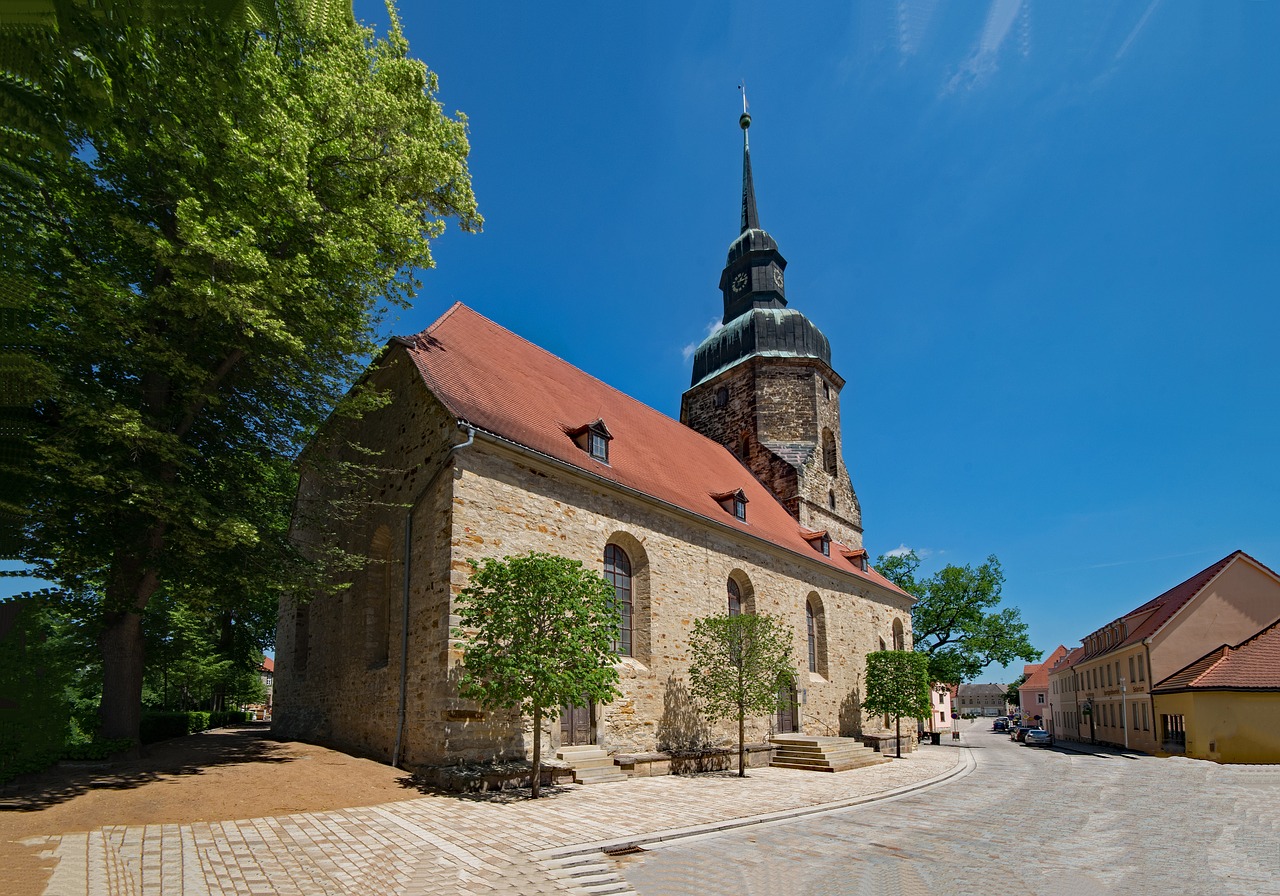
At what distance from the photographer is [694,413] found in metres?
30.0

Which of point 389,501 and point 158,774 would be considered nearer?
point 158,774

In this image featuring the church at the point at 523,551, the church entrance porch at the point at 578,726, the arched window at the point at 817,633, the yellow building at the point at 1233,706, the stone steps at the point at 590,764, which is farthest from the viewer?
the yellow building at the point at 1233,706

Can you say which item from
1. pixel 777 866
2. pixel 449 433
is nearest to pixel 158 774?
pixel 449 433

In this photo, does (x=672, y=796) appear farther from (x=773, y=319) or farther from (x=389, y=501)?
(x=773, y=319)

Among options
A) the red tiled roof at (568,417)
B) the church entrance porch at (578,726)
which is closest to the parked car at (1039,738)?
the red tiled roof at (568,417)

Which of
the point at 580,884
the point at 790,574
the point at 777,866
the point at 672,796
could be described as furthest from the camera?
the point at 790,574

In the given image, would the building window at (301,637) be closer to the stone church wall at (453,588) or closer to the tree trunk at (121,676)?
the stone church wall at (453,588)

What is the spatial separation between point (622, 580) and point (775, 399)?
14223mm

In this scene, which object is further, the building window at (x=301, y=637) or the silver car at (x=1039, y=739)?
the silver car at (x=1039, y=739)

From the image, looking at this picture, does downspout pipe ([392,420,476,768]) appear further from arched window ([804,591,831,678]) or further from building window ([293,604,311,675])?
arched window ([804,591,831,678])

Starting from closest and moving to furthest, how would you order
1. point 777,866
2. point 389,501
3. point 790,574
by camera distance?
point 777,866 → point 389,501 → point 790,574

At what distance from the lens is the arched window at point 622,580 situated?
48.9ft

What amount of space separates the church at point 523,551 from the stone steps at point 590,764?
25 cm

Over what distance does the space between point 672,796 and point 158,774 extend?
7412 mm
